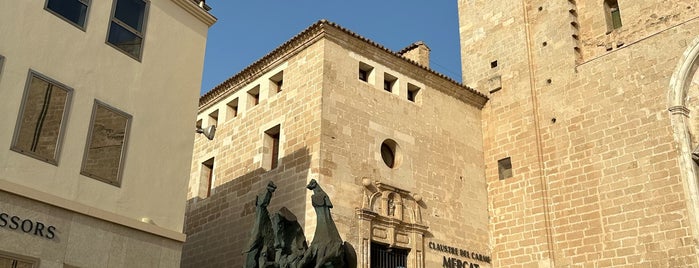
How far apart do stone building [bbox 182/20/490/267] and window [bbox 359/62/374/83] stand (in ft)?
0.08

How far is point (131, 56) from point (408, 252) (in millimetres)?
7389

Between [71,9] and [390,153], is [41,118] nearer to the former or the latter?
[71,9]

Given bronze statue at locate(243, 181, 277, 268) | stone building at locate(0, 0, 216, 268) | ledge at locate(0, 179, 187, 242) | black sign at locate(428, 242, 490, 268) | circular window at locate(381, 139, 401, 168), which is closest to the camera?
bronze statue at locate(243, 181, 277, 268)

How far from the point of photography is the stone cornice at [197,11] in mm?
11469

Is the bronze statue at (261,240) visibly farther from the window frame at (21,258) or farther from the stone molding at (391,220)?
the stone molding at (391,220)

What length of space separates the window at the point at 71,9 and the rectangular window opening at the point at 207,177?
26.6ft

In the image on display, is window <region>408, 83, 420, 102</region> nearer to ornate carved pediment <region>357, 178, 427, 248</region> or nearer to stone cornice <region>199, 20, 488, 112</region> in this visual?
A: stone cornice <region>199, 20, 488, 112</region>

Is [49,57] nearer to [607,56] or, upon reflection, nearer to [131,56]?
[131,56]

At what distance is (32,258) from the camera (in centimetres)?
829

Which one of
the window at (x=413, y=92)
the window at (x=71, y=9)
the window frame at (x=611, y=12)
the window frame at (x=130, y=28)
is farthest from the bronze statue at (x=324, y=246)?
the window frame at (x=611, y=12)

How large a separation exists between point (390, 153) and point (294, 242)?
25.7 feet

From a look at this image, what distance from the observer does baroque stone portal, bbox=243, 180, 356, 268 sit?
7.18 meters

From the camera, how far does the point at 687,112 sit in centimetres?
1396

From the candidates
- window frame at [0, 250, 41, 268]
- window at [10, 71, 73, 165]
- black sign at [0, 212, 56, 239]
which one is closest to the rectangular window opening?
window at [10, 71, 73, 165]
